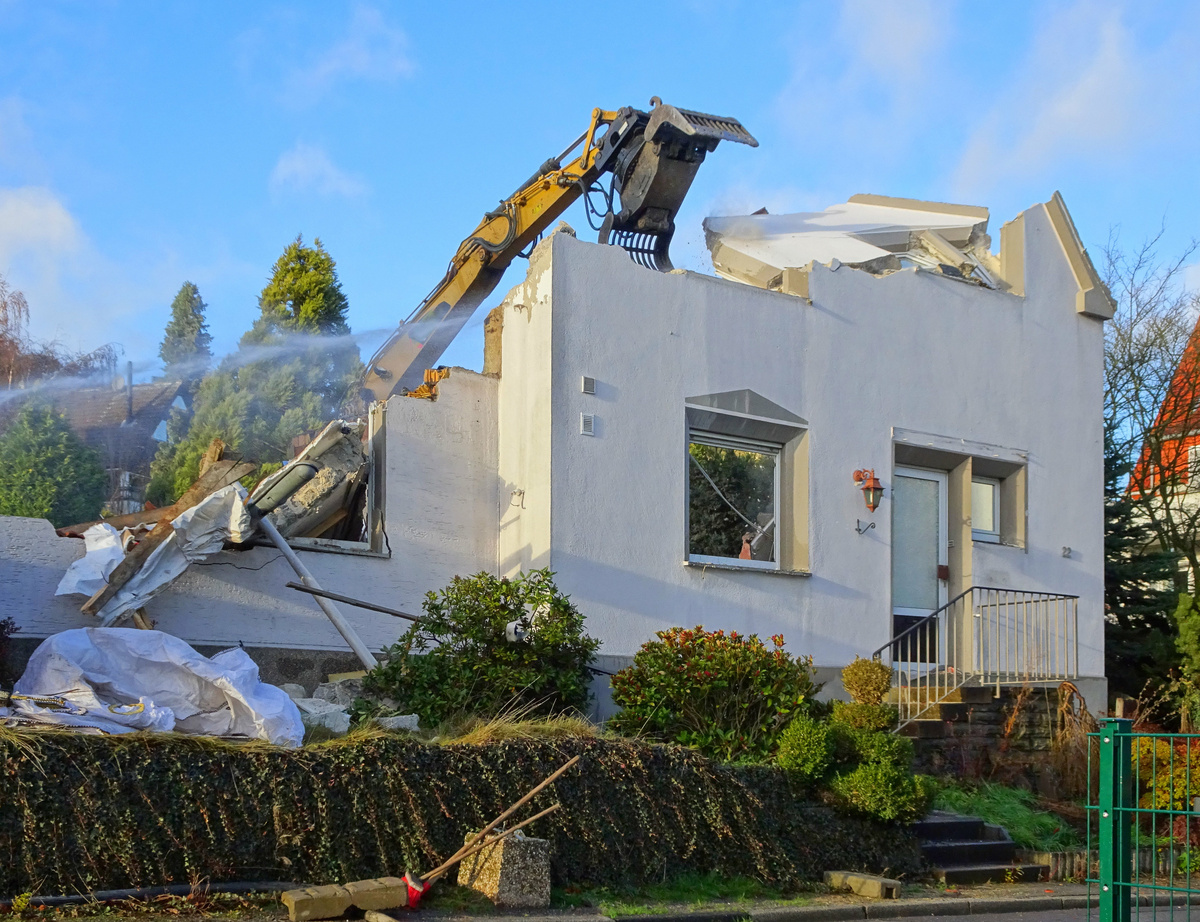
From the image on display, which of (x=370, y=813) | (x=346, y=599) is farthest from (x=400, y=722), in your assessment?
(x=346, y=599)

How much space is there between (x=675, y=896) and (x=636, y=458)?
4.72 m

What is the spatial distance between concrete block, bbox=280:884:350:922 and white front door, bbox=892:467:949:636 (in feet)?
27.8

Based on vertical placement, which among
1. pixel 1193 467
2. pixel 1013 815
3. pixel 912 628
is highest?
pixel 1193 467

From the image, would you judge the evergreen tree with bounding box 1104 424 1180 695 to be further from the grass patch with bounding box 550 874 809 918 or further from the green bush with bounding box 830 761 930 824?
the grass patch with bounding box 550 874 809 918

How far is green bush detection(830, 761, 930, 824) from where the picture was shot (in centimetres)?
1030

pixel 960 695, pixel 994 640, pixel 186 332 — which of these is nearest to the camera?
pixel 960 695

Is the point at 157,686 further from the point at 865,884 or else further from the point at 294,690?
the point at 865,884

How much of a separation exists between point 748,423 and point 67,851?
8065mm

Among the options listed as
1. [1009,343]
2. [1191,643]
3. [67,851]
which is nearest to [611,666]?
[67,851]

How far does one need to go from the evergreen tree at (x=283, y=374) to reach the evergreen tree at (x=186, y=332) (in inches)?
277

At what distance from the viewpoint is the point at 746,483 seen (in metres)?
13.6

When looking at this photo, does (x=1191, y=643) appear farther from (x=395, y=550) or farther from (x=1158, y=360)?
(x=395, y=550)

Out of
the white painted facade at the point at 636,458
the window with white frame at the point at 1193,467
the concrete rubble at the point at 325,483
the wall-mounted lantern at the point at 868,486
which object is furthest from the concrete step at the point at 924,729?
the window with white frame at the point at 1193,467

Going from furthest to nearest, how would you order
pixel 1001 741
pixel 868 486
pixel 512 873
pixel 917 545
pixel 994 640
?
1. pixel 917 545
2. pixel 994 640
3. pixel 868 486
4. pixel 1001 741
5. pixel 512 873
